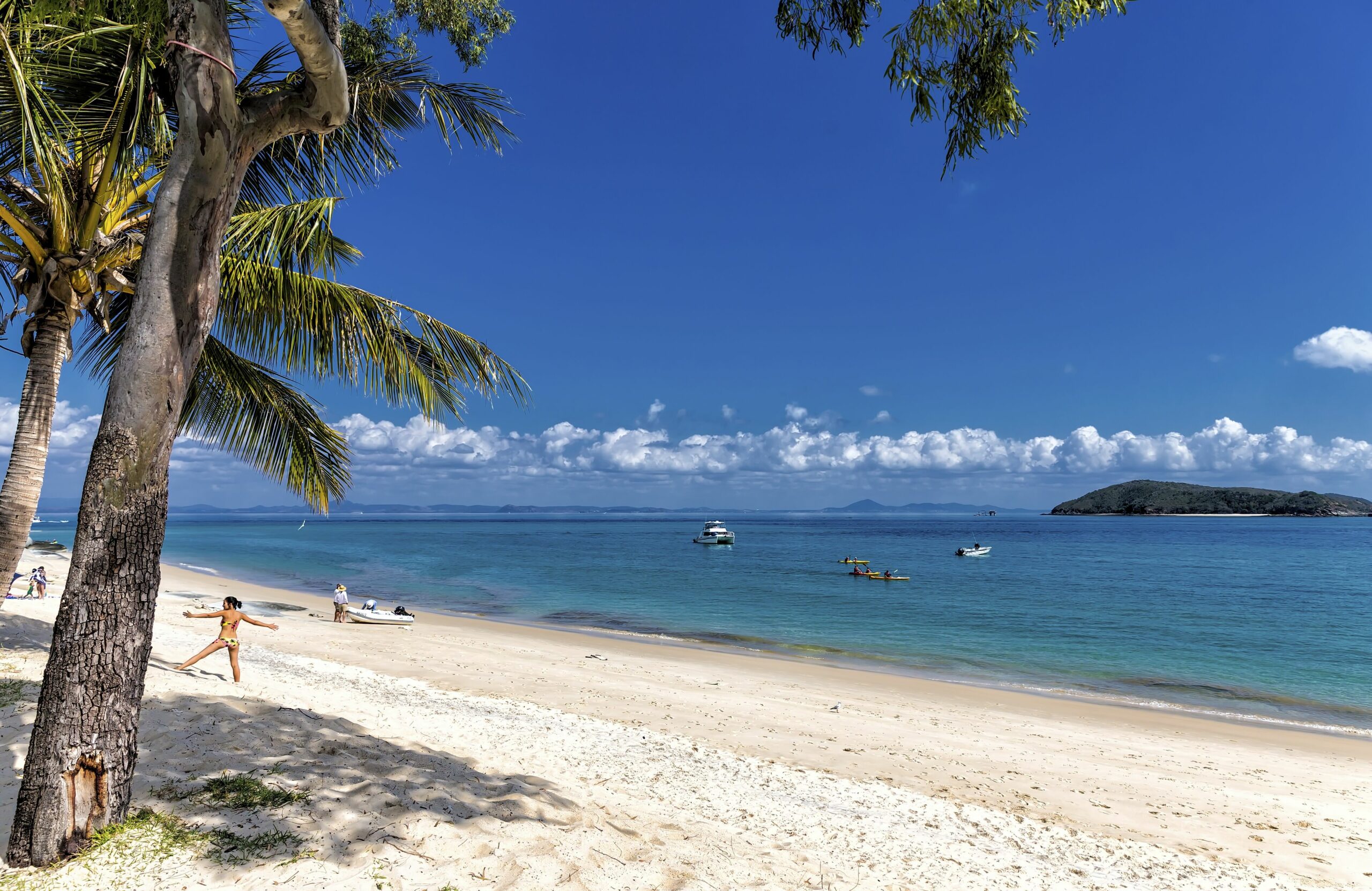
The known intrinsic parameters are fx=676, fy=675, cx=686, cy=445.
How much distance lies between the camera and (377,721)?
722 centimetres

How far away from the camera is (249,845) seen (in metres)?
3.90

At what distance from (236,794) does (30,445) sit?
3660 millimetres

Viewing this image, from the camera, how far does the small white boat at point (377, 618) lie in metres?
20.6

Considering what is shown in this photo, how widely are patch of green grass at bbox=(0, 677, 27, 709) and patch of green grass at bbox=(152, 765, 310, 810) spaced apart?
2.59 meters

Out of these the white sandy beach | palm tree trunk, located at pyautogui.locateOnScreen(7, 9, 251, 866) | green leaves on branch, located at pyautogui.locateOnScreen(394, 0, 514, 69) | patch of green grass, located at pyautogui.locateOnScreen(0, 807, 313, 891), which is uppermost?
green leaves on branch, located at pyautogui.locateOnScreen(394, 0, 514, 69)

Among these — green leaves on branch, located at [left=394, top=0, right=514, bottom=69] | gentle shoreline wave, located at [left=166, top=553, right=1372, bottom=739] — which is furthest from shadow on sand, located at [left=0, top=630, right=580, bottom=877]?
gentle shoreline wave, located at [left=166, top=553, right=1372, bottom=739]

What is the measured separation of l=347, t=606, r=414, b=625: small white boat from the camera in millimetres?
20625

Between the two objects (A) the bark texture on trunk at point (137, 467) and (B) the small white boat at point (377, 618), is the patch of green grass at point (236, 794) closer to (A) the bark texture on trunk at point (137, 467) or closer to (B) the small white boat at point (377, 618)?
(A) the bark texture on trunk at point (137, 467)

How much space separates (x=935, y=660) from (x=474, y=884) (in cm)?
1760

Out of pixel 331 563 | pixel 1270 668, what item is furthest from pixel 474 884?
pixel 331 563

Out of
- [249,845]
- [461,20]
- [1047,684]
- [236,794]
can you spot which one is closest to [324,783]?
[236,794]

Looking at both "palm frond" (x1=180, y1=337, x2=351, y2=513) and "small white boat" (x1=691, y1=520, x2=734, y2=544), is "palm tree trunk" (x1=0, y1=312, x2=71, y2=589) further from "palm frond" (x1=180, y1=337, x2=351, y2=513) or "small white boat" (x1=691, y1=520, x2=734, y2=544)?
"small white boat" (x1=691, y1=520, x2=734, y2=544)

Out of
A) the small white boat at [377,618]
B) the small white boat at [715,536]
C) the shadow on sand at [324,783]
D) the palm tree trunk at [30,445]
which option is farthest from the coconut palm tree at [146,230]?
the small white boat at [715,536]

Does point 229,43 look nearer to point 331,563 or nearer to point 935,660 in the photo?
point 935,660
